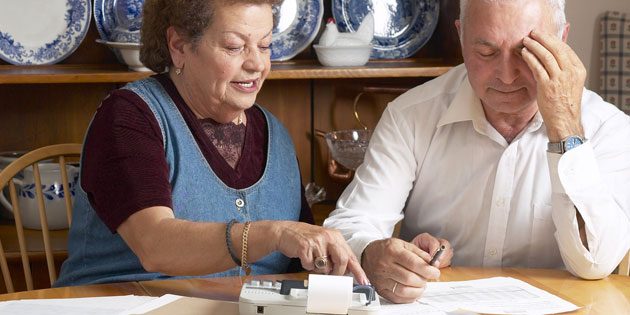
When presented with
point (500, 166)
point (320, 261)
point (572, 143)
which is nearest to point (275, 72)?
point (500, 166)

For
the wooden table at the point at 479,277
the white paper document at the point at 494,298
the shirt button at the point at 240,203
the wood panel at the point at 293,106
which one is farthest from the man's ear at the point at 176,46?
the wood panel at the point at 293,106

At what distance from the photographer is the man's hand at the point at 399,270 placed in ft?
4.76

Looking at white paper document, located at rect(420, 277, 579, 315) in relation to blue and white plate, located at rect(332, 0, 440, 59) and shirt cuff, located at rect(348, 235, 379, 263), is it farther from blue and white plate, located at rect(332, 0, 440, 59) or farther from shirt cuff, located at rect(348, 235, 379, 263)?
blue and white plate, located at rect(332, 0, 440, 59)

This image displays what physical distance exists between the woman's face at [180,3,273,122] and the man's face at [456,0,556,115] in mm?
487

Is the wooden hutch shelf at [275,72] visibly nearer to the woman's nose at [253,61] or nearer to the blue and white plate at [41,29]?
the blue and white plate at [41,29]

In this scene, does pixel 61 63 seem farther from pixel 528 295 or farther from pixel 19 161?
pixel 528 295

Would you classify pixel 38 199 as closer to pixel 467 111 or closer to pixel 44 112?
pixel 44 112

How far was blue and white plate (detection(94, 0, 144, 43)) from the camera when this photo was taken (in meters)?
2.50

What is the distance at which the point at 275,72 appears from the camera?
2.50 meters

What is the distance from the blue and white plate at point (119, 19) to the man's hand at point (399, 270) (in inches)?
50.1

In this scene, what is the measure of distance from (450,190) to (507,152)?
174 millimetres

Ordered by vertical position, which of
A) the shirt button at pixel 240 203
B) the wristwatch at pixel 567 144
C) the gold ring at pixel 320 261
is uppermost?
the wristwatch at pixel 567 144

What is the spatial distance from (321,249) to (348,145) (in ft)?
4.46

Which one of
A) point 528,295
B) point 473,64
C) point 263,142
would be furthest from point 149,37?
point 528,295
